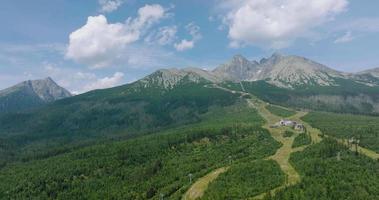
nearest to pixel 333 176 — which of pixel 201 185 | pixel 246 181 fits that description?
pixel 246 181

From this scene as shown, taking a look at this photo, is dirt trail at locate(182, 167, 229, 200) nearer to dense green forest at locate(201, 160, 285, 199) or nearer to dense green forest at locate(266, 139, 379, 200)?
dense green forest at locate(201, 160, 285, 199)

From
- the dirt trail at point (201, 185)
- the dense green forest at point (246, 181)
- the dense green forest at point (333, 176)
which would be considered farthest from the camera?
the dirt trail at point (201, 185)

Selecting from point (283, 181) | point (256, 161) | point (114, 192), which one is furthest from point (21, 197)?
point (283, 181)

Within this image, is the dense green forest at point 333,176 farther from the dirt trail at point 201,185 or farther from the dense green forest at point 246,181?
the dirt trail at point 201,185

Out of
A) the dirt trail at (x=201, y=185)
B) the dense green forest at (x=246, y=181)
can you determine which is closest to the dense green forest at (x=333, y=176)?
the dense green forest at (x=246, y=181)

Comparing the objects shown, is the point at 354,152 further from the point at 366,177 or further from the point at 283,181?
the point at 283,181

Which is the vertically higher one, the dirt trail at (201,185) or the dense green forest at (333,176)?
the dense green forest at (333,176)
